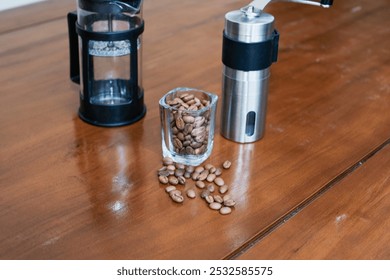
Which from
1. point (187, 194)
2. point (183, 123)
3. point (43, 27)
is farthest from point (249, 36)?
point (43, 27)

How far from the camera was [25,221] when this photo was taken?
3.09 ft

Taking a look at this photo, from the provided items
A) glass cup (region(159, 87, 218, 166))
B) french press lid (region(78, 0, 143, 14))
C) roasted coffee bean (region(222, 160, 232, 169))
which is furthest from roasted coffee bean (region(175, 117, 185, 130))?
french press lid (region(78, 0, 143, 14))

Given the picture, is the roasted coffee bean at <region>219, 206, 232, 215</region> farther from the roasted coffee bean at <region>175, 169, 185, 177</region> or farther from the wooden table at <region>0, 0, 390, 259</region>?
the roasted coffee bean at <region>175, 169, 185, 177</region>

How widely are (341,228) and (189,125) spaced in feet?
1.00

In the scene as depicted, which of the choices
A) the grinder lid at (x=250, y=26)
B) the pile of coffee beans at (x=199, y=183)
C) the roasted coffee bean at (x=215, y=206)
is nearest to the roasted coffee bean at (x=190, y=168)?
the pile of coffee beans at (x=199, y=183)

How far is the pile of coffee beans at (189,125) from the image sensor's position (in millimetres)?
1068

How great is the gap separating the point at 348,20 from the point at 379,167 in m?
0.83

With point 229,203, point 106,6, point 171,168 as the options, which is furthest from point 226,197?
point 106,6

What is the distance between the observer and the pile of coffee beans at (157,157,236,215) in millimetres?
997

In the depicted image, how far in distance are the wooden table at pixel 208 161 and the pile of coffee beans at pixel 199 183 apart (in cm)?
1

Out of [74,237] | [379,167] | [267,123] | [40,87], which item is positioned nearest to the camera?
[74,237]

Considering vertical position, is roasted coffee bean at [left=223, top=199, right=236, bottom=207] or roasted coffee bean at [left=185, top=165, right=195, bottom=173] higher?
roasted coffee bean at [left=223, top=199, right=236, bottom=207]

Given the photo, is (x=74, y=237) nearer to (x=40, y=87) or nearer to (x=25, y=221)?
(x=25, y=221)

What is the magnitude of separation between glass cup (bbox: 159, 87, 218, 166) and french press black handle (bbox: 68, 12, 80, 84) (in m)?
0.26
